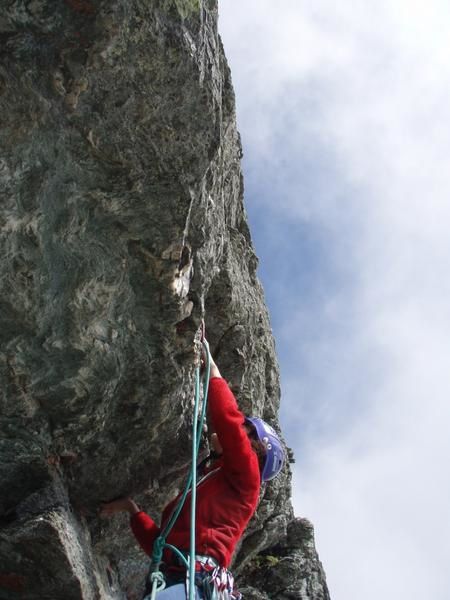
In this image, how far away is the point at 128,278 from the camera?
5457 mm

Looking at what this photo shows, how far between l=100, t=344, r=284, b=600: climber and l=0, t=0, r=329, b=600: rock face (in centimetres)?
64

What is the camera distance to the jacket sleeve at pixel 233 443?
5.50 metres

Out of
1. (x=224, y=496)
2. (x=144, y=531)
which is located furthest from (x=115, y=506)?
(x=224, y=496)

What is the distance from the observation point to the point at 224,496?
18.4 feet

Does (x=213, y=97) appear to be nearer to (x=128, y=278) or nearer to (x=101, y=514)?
(x=128, y=278)

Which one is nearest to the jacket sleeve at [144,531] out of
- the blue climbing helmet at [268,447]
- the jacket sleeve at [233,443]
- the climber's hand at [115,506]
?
the climber's hand at [115,506]

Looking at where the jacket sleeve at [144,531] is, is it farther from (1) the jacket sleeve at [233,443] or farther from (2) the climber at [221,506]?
(1) the jacket sleeve at [233,443]

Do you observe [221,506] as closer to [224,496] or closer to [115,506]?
[224,496]

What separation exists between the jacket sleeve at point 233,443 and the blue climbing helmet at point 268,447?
0.34 meters

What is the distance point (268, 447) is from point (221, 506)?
76 cm

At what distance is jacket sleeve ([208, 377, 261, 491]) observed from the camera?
5500 mm

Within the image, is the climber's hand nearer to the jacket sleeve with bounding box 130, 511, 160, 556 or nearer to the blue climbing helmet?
the jacket sleeve with bounding box 130, 511, 160, 556

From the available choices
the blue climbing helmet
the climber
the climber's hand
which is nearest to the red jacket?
the climber

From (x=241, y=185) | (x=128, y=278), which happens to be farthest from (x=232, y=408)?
(x=241, y=185)
